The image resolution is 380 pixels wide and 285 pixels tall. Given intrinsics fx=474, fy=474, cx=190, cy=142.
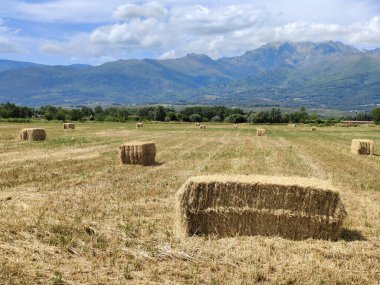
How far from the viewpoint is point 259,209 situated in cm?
1156

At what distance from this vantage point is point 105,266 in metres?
9.31

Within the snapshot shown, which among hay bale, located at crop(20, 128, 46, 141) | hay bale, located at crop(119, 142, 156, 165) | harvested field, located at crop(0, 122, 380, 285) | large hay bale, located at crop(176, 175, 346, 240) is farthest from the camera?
hay bale, located at crop(20, 128, 46, 141)

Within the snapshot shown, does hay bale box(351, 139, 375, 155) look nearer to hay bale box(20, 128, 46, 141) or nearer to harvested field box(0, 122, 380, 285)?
harvested field box(0, 122, 380, 285)

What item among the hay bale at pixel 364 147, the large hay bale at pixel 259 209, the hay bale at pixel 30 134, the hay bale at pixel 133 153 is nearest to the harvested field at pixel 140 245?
the large hay bale at pixel 259 209

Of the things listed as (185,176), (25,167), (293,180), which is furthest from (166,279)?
(25,167)

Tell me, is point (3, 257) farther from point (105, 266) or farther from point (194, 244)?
point (194, 244)

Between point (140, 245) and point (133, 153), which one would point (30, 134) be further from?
point (140, 245)

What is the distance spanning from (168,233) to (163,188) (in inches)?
255

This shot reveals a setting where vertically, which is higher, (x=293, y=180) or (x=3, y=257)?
(x=293, y=180)

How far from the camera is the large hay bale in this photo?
11.4 metres

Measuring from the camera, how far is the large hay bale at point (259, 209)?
1141 centimetres

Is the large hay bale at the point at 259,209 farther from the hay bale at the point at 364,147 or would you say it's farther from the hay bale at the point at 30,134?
the hay bale at the point at 30,134

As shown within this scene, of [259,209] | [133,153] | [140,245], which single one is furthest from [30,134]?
[259,209]

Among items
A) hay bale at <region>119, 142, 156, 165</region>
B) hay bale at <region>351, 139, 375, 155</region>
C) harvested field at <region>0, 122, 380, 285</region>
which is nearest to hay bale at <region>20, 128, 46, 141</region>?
hay bale at <region>119, 142, 156, 165</region>
